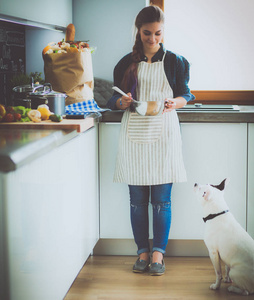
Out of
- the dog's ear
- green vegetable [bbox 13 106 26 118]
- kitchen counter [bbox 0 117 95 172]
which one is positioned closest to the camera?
kitchen counter [bbox 0 117 95 172]

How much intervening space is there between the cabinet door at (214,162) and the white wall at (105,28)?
0.79 metres

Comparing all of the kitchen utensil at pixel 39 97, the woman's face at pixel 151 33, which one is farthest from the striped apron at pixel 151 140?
the kitchen utensil at pixel 39 97

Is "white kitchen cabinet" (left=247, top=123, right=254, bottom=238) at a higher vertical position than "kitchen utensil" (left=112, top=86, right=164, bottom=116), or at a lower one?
lower

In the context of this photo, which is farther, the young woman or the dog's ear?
the young woman

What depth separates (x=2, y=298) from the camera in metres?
1.25

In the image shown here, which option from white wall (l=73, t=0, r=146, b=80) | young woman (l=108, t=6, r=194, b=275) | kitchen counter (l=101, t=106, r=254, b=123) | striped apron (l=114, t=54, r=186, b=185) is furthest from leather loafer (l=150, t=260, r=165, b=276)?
white wall (l=73, t=0, r=146, b=80)

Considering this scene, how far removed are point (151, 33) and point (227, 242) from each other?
1.02 meters

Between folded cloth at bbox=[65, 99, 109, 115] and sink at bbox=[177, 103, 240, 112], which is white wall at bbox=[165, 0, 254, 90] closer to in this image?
sink at bbox=[177, 103, 240, 112]

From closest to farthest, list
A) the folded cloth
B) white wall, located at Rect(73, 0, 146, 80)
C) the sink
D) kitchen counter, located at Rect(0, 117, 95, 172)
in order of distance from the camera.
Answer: kitchen counter, located at Rect(0, 117, 95, 172)
the folded cloth
the sink
white wall, located at Rect(73, 0, 146, 80)

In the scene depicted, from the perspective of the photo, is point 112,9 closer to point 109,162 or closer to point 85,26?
point 85,26

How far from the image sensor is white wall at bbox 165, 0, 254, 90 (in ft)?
10.4

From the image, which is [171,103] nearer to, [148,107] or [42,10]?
[148,107]

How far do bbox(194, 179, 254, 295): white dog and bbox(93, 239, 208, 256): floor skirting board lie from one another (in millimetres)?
446

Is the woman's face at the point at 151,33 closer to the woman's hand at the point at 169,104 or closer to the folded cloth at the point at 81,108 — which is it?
the woman's hand at the point at 169,104
